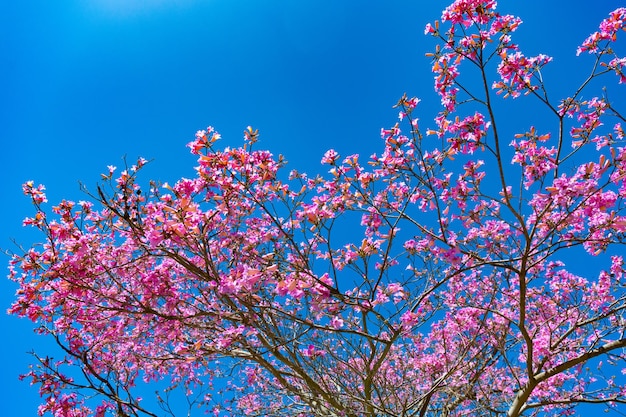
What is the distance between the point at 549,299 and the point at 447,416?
6.47 ft

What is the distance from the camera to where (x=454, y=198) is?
4.03m

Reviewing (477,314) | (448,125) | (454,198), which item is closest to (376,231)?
(454,198)

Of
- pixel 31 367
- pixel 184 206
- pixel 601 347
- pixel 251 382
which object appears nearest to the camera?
pixel 184 206

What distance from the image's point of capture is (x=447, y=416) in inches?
208

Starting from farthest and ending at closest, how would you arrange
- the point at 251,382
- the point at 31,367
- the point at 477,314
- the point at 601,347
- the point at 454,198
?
the point at 251,382 < the point at 477,314 < the point at 31,367 < the point at 601,347 < the point at 454,198

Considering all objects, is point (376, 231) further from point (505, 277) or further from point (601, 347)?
point (601, 347)

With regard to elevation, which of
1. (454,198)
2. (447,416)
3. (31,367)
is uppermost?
(454,198)

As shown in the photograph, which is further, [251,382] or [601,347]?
[251,382]

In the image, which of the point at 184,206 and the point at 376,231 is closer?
the point at 184,206

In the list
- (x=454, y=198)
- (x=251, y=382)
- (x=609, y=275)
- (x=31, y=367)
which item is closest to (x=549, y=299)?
(x=609, y=275)

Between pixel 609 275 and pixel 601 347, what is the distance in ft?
4.28

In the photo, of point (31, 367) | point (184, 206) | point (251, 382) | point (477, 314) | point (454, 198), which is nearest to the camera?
point (184, 206)

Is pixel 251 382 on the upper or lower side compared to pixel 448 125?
lower

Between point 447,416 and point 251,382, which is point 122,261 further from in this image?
point 447,416
